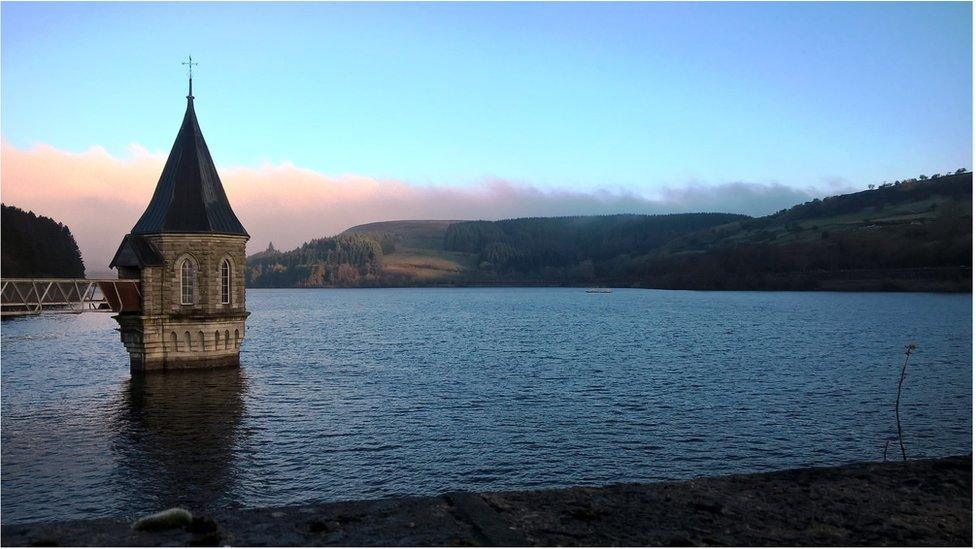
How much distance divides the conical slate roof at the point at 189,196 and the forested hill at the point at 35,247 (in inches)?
3045

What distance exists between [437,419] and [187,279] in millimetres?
16944

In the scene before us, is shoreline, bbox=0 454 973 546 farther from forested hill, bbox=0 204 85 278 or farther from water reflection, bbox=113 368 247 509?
forested hill, bbox=0 204 85 278

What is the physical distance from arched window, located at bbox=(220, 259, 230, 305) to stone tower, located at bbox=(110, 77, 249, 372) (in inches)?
2.0

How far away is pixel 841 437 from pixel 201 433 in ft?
71.1

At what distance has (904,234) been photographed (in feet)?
600

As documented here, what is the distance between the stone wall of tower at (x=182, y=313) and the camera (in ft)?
126

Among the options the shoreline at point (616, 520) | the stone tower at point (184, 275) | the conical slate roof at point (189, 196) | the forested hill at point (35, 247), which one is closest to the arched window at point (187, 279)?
the stone tower at point (184, 275)

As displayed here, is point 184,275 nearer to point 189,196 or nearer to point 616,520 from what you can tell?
Answer: point 189,196

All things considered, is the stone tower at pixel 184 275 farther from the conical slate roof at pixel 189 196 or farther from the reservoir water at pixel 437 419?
the reservoir water at pixel 437 419

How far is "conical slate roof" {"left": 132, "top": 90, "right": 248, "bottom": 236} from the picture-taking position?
39.4 metres

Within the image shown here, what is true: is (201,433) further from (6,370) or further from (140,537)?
(6,370)

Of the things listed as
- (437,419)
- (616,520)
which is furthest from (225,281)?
(616,520)

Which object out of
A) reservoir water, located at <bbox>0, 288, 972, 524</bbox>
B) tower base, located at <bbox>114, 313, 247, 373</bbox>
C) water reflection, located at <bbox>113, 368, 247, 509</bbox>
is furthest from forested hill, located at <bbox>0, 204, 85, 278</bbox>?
water reflection, located at <bbox>113, 368, 247, 509</bbox>

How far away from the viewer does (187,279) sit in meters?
39.2
